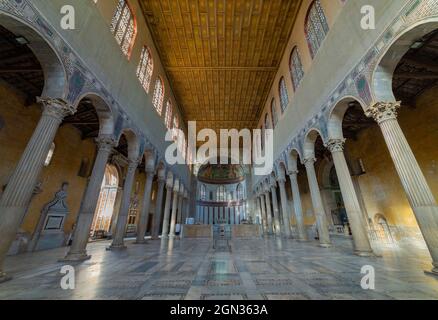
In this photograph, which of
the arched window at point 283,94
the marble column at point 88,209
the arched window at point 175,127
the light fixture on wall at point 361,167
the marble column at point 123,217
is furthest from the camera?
the arched window at point 175,127

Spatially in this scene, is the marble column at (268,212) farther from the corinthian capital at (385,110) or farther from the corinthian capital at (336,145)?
the corinthian capital at (385,110)

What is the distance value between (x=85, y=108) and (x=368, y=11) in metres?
12.8

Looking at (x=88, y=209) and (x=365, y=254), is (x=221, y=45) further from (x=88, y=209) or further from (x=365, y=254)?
(x=365, y=254)

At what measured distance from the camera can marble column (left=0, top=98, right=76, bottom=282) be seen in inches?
163

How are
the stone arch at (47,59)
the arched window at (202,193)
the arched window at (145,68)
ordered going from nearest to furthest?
the stone arch at (47,59) < the arched window at (145,68) < the arched window at (202,193)

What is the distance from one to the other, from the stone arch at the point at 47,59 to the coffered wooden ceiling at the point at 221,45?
8.72m

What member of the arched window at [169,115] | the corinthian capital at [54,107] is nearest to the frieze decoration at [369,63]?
the corinthian capital at [54,107]

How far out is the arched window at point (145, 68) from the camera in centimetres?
1170

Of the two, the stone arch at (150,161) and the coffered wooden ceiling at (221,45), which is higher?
the coffered wooden ceiling at (221,45)

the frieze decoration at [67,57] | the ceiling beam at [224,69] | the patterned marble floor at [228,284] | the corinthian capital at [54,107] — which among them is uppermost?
the ceiling beam at [224,69]

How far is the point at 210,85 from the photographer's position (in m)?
17.7

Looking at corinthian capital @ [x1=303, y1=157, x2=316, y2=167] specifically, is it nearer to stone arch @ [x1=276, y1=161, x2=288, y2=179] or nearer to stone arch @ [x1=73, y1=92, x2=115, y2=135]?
stone arch @ [x1=276, y1=161, x2=288, y2=179]

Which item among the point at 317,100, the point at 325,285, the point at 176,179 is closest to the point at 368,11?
the point at 317,100

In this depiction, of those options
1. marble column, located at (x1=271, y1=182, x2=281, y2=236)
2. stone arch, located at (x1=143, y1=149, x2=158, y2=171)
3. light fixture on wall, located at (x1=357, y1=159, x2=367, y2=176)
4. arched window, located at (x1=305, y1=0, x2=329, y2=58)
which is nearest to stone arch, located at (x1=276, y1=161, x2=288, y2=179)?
marble column, located at (x1=271, y1=182, x2=281, y2=236)
